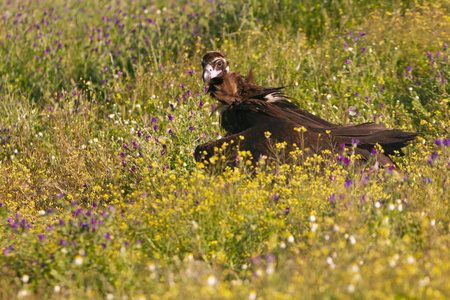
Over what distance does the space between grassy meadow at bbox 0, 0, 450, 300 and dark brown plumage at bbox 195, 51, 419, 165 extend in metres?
0.19

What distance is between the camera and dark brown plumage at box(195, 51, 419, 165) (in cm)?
482

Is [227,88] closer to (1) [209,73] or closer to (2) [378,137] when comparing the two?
(1) [209,73]

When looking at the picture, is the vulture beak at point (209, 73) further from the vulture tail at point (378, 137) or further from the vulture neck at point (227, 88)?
the vulture tail at point (378, 137)

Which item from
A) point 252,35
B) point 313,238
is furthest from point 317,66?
point 313,238

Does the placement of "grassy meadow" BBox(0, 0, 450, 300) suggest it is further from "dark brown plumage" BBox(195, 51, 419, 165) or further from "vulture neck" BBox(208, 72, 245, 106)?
"vulture neck" BBox(208, 72, 245, 106)

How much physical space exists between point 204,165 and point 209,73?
5.18ft

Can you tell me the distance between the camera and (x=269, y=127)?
4.96 m

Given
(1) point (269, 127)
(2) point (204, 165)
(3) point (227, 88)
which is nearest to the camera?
(2) point (204, 165)

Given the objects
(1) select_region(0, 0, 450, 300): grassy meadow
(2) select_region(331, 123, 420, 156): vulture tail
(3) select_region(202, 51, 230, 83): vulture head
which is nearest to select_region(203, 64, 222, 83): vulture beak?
(3) select_region(202, 51, 230, 83): vulture head

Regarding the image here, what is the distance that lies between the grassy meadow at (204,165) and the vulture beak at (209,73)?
339 mm

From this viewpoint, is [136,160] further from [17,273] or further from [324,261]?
[324,261]

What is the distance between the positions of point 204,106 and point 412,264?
4111 mm

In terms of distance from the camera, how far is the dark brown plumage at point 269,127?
482 centimetres

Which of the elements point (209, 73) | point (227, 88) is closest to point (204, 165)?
point (227, 88)
